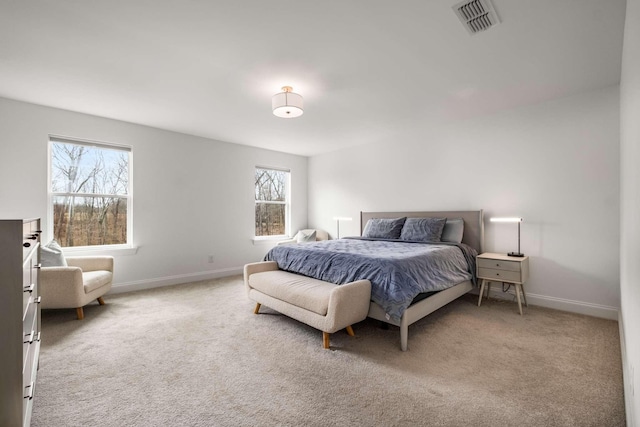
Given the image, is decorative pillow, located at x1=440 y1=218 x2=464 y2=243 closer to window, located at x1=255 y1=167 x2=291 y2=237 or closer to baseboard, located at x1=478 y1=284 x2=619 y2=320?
baseboard, located at x1=478 y1=284 x2=619 y2=320

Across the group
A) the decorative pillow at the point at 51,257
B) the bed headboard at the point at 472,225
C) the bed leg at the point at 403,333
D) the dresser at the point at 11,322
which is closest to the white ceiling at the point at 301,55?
the bed headboard at the point at 472,225

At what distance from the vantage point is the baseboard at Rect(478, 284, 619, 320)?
2982 mm

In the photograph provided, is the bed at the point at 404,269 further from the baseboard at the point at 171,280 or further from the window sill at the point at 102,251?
the window sill at the point at 102,251

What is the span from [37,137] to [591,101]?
6.36 m

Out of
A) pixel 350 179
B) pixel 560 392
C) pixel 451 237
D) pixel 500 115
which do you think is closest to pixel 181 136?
pixel 350 179

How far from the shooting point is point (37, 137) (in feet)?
11.3

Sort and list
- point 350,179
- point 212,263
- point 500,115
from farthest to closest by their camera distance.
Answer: point 350,179
point 212,263
point 500,115

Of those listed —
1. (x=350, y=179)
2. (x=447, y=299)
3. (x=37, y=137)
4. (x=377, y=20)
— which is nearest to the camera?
(x=377, y=20)

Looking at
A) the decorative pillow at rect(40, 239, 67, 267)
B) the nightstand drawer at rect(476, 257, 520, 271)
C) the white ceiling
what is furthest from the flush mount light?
the decorative pillow at rect(40, 239, 67, 267)

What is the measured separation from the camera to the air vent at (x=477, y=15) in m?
1.81

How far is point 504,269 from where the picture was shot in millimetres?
3236

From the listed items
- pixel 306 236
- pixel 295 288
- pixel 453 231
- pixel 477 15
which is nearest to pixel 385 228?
pixel 453 231

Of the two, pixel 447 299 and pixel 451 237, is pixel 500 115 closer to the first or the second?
pixel 451 237

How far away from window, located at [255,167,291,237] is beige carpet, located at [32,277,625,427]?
2804 mm
